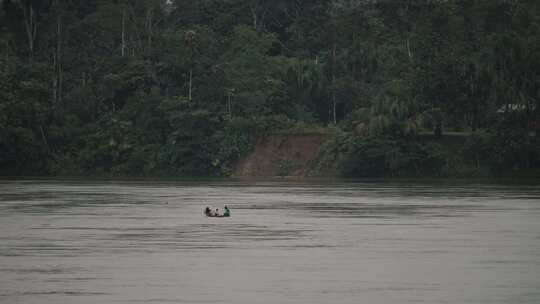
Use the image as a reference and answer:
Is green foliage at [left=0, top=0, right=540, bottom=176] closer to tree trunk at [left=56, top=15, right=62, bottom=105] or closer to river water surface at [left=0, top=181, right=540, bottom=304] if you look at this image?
tree trunk at [left=56, top=15, right=62, bottom=105]

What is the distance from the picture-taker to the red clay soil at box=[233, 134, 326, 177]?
9494 cm

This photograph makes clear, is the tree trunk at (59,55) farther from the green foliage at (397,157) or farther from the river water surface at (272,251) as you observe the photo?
the river water surface at (272,251)

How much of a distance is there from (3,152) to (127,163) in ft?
31.6

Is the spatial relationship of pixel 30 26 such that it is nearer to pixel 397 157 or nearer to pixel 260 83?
pixel 260 83

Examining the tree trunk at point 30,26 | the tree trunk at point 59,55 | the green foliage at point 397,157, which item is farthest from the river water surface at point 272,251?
the tree trunk at point 30,26

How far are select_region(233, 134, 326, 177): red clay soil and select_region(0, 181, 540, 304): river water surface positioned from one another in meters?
→ 42.0

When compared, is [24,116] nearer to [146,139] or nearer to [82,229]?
[146,139]

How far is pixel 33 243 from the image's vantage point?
3109cm

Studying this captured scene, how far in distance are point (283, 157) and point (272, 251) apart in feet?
217

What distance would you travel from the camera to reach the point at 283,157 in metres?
95.5

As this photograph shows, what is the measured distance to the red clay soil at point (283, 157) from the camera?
9494 centimetres

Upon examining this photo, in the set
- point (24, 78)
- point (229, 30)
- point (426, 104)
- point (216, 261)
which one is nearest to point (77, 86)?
point (24, 78)

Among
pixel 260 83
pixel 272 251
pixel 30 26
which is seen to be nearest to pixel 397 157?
pixel 260 83

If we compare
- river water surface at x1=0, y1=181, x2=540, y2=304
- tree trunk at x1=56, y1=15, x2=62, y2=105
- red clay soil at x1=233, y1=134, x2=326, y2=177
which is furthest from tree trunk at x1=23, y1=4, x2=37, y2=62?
river water surface at x1=0, y1=181, x2=540, y2=304
